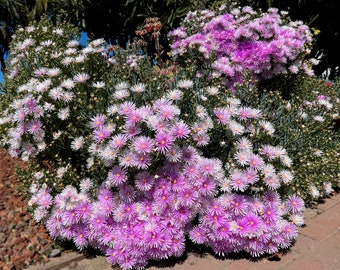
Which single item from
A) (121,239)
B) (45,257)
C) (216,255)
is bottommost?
(45,257)

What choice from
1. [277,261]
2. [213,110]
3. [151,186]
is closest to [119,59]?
[213,110]

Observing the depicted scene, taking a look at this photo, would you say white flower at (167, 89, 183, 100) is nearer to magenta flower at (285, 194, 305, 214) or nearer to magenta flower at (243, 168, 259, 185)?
magenta flower at (243, 168, 259, 185)

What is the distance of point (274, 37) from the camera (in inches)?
159

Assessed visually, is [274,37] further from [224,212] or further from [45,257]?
[45,257]

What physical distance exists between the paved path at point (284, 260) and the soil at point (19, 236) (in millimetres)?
125

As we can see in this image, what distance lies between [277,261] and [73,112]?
5.92ft

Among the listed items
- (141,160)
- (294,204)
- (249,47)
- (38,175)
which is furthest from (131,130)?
(249,47)

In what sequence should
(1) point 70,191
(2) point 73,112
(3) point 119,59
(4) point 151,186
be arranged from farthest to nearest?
(3) point 119,59 → (2) point 73,112 → (1) point 70,191 → (4) point 151,186

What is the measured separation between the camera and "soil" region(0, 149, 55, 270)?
8.42 ft

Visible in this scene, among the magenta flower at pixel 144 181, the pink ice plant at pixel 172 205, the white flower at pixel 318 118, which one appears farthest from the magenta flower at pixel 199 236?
the white flower at pixel 318 118

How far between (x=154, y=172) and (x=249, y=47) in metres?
2.24

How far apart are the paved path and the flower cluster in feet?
5.84

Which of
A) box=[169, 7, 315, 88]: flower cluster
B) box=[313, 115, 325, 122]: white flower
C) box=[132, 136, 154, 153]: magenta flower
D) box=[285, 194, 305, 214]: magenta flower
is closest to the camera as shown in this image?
box=[132, 136, 154, 153]: magenta flower

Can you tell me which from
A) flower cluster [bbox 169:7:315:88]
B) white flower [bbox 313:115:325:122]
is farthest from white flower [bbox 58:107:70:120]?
white flower [bbox 313:115:325:122]
